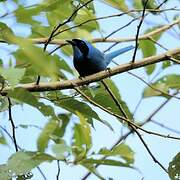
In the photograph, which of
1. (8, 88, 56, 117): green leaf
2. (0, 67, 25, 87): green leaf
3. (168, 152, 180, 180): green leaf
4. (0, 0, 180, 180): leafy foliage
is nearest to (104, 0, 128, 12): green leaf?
(0, 0, 180, 180): leafy foliage

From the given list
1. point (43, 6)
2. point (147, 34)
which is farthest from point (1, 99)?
point (147, 34)

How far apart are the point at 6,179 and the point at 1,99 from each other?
16.0 inches

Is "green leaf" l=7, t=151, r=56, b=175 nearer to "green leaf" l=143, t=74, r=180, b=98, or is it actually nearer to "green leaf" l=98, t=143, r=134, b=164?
"green leaf" l=98, t=143, r=134, b=164

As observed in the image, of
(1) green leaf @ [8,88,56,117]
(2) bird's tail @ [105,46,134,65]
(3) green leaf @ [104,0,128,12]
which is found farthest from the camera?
(2) bird's tail @ [105,46,134,65]

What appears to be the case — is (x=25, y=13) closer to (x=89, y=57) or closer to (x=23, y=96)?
(x=23, y=96)

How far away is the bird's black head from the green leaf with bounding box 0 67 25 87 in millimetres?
970

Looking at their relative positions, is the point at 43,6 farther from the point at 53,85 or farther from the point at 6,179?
the point at 6,179

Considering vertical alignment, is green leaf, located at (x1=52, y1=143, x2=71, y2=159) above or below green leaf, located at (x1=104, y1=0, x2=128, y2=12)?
below

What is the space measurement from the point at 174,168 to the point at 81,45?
0.83 m

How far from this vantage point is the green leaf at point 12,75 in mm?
924

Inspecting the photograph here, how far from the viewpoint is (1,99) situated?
152 centimetres

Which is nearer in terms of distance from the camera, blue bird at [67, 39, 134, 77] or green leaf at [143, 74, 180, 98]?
green leaf at [143, 74, 180, 98]

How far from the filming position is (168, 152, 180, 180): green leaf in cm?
151

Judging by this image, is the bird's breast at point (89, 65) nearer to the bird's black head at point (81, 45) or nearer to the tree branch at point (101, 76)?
the bird's black head at point (81, 45)
